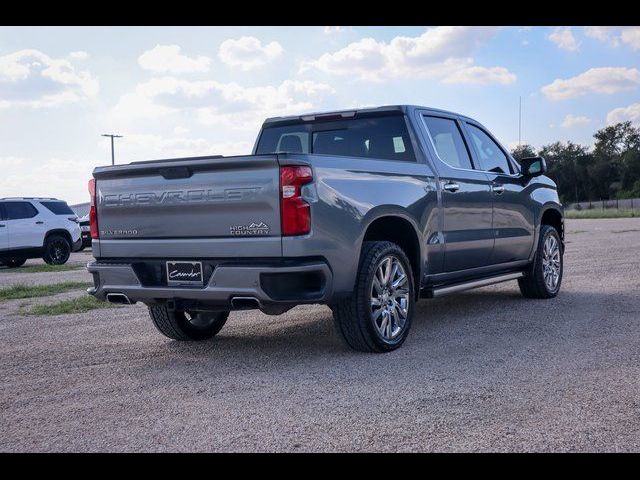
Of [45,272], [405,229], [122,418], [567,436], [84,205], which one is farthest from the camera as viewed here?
[84,205]

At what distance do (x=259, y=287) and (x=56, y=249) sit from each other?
15069mm

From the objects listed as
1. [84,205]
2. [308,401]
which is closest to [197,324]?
[308,401]

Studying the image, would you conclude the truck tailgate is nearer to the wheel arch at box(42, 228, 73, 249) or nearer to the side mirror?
the side mirror

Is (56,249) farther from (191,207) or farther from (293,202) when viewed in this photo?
(293,202)

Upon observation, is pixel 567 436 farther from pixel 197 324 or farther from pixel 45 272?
pixel 45 272

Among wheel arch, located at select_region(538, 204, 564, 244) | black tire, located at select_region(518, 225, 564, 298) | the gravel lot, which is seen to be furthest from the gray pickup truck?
wheel arch, located at select_region(538, 204, 564, 244)

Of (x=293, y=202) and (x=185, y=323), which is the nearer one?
(x=293, y=202)

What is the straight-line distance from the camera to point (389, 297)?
5992mm

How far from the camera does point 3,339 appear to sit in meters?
7.14

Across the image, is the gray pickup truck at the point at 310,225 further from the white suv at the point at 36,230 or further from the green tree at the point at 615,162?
the green tree at the point at 615,162

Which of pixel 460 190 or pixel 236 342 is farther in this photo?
pixel 460 190

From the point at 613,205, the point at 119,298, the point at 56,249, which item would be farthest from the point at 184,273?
the point at 613,205

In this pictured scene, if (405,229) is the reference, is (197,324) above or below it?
below

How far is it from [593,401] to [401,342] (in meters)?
1.91
